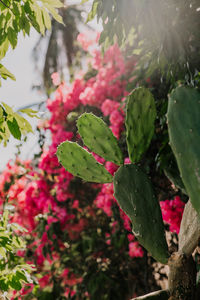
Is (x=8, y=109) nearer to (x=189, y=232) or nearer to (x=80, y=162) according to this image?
(x=80, y=162)

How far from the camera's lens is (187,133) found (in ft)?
2.30

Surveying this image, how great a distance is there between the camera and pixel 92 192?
113 inches

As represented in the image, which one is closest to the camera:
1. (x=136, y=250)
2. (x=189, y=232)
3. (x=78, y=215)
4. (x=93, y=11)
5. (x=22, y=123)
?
(x=189, y=232)

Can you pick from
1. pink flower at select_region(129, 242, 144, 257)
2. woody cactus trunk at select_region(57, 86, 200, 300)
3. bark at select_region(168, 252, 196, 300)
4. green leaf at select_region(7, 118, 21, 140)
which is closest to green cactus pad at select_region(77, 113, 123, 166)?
woody cactus trunk at select_region(57, 86, 200, 300)

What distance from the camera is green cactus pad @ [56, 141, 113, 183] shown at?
41.1 inches

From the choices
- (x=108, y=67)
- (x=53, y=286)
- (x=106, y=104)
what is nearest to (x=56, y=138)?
(x=106, y=104)

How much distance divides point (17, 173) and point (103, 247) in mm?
1149

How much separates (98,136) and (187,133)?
390mm

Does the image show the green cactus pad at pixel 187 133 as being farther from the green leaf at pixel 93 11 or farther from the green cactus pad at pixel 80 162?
the green leaf at pixel 93 11

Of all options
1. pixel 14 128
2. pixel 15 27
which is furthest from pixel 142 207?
pixel 15 27

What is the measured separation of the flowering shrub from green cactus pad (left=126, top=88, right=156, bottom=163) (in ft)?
3.57

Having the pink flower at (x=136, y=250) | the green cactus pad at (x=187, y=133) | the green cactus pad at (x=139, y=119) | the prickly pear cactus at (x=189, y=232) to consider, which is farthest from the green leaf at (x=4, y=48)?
the pink flower at (x=136, y=250)

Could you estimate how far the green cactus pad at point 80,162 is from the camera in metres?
1.04

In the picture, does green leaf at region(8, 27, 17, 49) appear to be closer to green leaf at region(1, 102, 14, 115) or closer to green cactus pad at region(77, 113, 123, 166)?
green leaf at region(1, 102, 14, 115)
